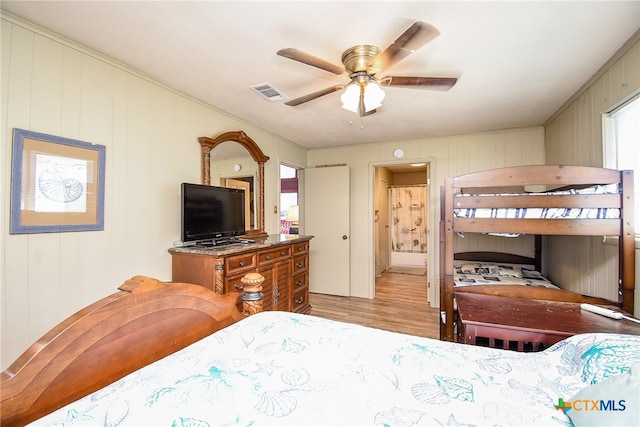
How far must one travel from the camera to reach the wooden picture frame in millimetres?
1509

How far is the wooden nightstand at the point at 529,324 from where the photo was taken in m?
1.44

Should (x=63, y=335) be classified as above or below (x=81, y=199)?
below

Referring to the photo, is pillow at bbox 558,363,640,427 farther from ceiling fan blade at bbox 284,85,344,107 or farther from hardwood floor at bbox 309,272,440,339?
hardwood floor at bbox 309,272,440,339

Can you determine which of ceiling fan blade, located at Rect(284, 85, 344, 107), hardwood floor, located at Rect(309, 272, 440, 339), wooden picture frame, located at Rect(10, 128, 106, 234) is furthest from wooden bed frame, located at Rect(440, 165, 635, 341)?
wooden picture frame, located at Rect(10, 128, 106, 234)

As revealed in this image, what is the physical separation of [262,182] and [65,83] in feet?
6.67

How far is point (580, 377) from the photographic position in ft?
2.98

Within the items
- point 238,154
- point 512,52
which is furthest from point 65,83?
point 512,52

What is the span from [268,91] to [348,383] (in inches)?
90.5

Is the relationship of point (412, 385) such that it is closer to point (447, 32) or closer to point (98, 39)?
point (447, 32)

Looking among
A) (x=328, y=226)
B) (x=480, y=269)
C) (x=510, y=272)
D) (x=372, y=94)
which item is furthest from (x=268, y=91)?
(x=510, y=272)

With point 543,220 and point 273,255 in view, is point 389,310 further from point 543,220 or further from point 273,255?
point 543,220

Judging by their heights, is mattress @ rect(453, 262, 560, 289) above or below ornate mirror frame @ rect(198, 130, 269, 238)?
below

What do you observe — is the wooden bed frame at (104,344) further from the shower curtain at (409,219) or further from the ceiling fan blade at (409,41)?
the shower curtain at (409,219)

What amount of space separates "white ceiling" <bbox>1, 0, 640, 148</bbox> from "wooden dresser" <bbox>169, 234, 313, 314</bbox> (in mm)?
1414
